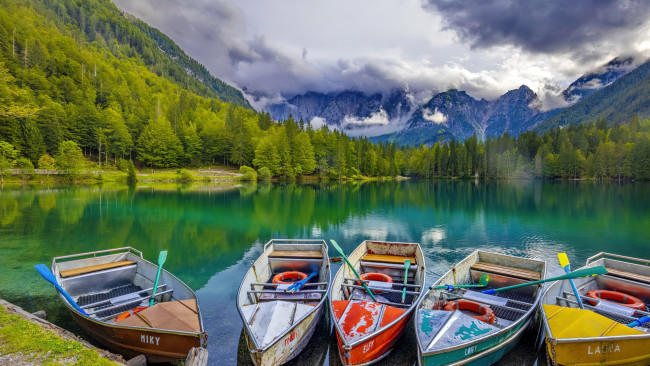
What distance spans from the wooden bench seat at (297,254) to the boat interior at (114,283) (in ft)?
14.0

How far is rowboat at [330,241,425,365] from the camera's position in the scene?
6512 millimetres

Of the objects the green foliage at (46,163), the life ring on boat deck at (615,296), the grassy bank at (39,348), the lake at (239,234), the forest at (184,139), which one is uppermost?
the forest at (184,139)

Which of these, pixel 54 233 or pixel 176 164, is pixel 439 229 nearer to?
pixel 54 233

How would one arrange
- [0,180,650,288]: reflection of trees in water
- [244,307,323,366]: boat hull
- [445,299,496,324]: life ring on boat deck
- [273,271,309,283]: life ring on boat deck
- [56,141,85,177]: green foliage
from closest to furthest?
[244,307,323,366]: boat hull < [445,299,496,324]: life ring on boat deck < [273,271,309,283]: life ring on boat deck < [0,180,650,288]: reflection of trees in water < [56,141,85,177]: green foliage

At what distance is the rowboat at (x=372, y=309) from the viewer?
6512mm

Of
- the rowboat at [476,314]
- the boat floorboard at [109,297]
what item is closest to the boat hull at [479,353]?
the rowboat at [476,314]

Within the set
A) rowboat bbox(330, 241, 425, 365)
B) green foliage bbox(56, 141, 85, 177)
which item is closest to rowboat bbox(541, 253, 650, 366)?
rowboat bbox(330, 241, 425, 365)

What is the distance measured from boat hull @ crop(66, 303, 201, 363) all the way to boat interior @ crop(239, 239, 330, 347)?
1.35 metres

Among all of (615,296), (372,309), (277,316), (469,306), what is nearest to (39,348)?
(277,316)

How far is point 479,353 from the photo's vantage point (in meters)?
6.42

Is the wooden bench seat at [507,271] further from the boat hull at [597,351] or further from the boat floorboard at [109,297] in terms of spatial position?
the boat floorboard at [109,297]

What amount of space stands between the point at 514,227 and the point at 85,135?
10234 centimetres

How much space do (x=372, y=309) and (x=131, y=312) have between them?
6444 mm

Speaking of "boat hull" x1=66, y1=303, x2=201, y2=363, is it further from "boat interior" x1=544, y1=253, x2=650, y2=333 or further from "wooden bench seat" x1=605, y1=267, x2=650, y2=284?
"wooden bench seat" x1=605, y1=267, x2=650, y2=284
